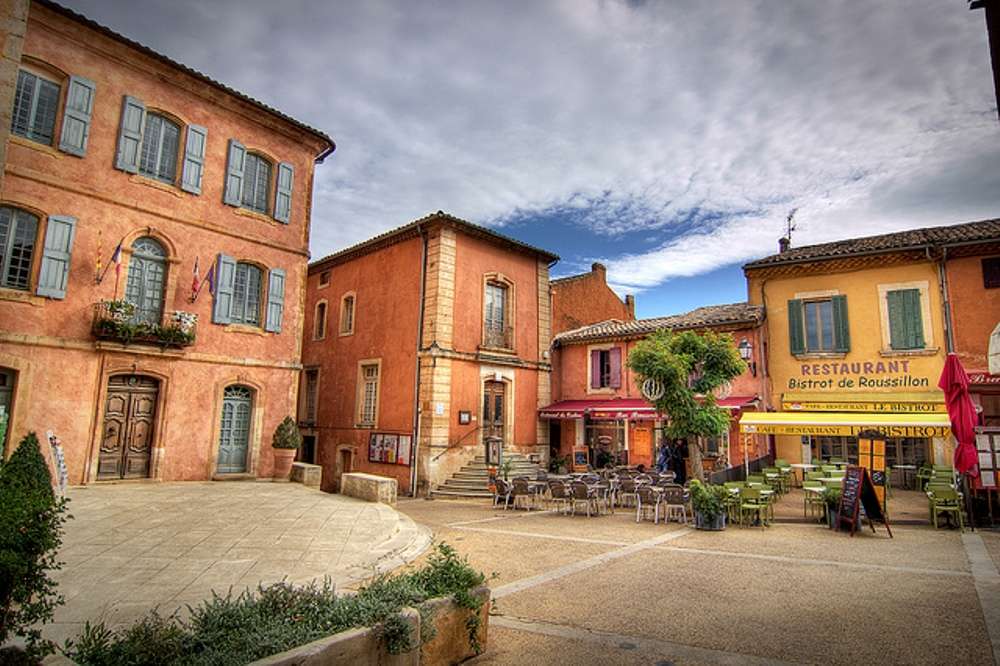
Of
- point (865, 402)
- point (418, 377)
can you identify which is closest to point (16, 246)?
point (418, 377)

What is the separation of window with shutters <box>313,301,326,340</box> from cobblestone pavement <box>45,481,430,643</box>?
1121 cm

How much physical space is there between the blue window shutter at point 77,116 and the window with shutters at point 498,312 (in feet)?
36.4

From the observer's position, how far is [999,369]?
6.56 meters

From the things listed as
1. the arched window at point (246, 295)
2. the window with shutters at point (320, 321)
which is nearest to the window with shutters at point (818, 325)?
the arched window at point (246, 295)

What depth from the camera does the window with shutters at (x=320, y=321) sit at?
22125 mm

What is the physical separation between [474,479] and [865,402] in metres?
11.6

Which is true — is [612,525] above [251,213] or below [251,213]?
below

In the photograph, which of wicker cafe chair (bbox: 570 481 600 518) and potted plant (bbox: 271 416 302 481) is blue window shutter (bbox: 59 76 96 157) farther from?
wicker cafe chair (bbox: 570 481 600 518)

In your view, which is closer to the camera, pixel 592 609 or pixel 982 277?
pixel 592 609

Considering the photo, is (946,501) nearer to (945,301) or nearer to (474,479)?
(945,301)

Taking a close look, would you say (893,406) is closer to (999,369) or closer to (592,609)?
(999,369)

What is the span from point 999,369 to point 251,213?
14.8 m

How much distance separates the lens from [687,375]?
1376cm

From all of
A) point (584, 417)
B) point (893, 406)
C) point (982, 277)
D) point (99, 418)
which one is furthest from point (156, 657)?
point (982, 277)
